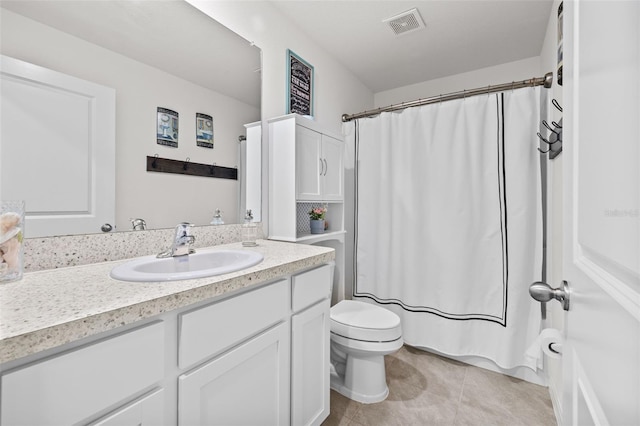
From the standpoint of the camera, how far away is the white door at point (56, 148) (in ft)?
2.82

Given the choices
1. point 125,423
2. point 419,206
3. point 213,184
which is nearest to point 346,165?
point 419,206

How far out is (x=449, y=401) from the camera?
163cm

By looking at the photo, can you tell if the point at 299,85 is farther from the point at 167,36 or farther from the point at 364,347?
the point at 364,347

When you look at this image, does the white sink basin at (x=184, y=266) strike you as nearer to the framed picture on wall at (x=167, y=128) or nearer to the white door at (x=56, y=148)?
the white door at (x=56, y=148)

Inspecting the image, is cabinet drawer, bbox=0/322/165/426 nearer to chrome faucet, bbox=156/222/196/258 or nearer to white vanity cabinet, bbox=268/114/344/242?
chrome faucet, bbox=156/222/196/258

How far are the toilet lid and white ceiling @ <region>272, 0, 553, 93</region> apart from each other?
1922 mm

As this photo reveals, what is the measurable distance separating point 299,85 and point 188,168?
1081mm

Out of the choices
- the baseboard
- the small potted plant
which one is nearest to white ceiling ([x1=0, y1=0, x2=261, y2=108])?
the small potted plant

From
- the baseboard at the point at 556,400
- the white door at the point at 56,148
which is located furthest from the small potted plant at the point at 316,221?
the baseboard at the point at 556,400

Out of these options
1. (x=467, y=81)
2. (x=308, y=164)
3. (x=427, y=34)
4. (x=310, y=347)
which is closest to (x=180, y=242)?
(x=310, y=347)

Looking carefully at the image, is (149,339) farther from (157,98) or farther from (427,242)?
(427,242)

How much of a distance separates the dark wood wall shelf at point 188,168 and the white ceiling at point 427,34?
116 centimetres

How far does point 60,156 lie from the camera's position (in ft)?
3.06

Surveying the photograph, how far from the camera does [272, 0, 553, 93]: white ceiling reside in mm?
1814
